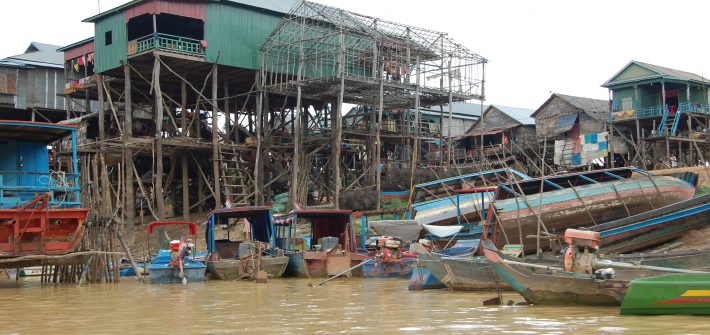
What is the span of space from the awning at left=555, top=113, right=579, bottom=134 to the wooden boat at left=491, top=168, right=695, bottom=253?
2022 cm

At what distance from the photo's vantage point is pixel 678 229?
66.6 ft

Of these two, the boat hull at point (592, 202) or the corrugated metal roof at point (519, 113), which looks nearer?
the boat hull at point (592, 202)

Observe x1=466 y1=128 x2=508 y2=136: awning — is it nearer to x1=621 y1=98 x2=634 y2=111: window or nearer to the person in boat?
x1=621 y1=98 x2=634 y2=111: window

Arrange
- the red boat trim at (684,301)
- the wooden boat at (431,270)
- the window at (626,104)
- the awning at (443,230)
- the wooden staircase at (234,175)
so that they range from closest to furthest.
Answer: the red boat trim at (684,301) < the wooden boat at (431,270) < the awning at (443,230) < the wooden staircase at (234,175) < the window at (626,104)

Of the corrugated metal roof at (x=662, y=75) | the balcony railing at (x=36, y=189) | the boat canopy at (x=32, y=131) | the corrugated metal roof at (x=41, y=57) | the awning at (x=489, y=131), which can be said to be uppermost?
the corrugated metal roof at (x=41, y=57)

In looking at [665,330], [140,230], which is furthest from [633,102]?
[665,330]

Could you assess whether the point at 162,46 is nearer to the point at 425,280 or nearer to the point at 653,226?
the point at 425,280

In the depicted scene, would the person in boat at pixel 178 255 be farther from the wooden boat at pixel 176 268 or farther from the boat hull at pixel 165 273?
the boat hull at pixel 165 273

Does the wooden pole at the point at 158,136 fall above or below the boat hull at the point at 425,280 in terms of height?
above

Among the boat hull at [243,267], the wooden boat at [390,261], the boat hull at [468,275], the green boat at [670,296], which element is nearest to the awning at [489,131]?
the wooden boat at [390,261]

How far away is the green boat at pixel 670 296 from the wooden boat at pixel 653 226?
28.7ft

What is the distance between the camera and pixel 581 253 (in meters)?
13.1

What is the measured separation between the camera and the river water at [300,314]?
10.4m

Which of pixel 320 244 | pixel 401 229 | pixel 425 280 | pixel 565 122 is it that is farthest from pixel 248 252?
pixel 565 122
